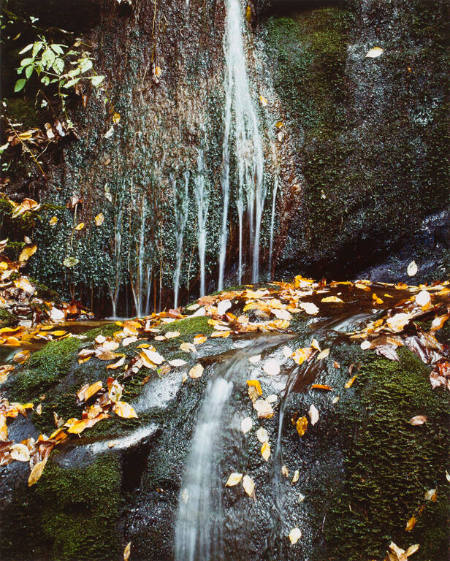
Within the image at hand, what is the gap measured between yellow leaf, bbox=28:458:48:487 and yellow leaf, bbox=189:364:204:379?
102 centimetres

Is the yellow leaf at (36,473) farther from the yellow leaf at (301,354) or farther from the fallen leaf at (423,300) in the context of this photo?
the fallen leaf at (423,300)

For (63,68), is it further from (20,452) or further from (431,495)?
(431,495)

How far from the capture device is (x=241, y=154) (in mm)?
5398

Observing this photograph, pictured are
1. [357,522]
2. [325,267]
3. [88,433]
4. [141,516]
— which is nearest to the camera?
[357,522]

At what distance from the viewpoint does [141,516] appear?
2.18 meters

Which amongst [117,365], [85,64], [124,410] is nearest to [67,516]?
[124,410]

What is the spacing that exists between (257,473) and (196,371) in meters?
0.74

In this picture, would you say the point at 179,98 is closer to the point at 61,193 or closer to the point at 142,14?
the point at 142,14

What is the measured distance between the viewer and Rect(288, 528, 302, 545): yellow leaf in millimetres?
1914

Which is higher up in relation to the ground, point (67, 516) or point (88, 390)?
point (88, 390)

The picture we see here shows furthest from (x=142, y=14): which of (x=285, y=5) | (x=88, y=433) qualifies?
(x=88, y=433)

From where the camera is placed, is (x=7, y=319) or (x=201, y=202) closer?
(x=7, y=319)

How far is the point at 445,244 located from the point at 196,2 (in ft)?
16.2

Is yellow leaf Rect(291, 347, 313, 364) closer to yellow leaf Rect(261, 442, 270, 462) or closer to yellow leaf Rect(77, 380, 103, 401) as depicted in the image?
yellow leaf Rect(261, 442, 270, 462)
